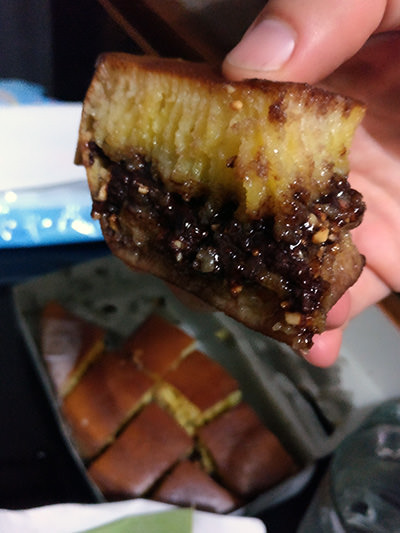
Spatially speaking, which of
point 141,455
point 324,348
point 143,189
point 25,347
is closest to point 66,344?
point 25,347

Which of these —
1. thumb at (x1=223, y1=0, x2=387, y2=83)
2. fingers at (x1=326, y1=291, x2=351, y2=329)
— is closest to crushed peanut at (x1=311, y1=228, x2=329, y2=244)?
thumb at (x1=223, y1=0, x2=387, y2=83)

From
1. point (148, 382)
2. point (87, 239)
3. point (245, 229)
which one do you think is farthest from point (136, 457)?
point (245, 229)

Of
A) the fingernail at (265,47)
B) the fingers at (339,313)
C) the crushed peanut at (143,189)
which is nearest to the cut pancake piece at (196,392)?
the fingers at (339,313)

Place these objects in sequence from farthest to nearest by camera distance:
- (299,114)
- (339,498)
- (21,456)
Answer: (21,456) → (339,498) → (299,114)

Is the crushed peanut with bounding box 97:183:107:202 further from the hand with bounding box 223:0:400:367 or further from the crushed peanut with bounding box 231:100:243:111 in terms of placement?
the hand with bounding box 223:0:400:367

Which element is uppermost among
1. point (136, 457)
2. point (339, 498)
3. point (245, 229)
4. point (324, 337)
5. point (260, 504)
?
point (245, 229)

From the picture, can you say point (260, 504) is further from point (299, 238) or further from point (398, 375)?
point (299, 238)

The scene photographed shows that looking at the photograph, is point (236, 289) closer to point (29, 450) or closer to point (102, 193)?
point (102, 193)
